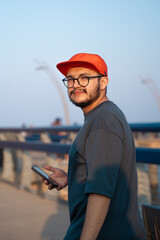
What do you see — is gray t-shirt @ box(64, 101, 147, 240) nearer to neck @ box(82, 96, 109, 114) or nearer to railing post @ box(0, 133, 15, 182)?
neck @ box(82, 96, 109, 114)

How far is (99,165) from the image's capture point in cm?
153

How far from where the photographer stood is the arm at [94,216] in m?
1.51

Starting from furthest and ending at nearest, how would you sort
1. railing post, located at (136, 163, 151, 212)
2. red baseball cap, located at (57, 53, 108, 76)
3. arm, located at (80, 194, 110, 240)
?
railing post, located at (136, 163, 151, 212)
red baseball cap, located at (57, 53, 108, 76)
arm, located at (80, 194, 110, 240)

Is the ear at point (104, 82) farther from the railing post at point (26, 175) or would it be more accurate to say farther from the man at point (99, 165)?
the railing post at point (26, 175)

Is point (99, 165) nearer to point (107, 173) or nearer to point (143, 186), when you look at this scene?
point (107, 173)

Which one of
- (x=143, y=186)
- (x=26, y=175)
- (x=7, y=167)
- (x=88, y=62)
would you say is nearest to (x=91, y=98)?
(x=88, y=62)

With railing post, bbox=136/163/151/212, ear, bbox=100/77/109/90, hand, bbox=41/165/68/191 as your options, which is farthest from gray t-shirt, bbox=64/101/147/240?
railing post, bbox=136/163/151/212

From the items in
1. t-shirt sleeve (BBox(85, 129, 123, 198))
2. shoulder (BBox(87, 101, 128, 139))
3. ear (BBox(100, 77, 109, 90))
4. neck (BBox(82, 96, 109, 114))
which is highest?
ear (BBox(100, 77, 109, 90))

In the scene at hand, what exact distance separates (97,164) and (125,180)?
0.82ft

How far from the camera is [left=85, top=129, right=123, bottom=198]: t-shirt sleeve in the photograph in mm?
1518

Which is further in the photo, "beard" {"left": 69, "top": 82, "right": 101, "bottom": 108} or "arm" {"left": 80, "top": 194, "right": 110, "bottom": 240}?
"beard" {"left": 69, "top": 82, "right": 101, "bottom": 108}

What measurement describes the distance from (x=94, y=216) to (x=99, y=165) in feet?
0.73

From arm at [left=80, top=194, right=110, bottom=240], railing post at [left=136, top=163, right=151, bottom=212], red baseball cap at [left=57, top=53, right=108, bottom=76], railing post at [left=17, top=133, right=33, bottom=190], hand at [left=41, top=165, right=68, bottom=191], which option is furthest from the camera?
railing post at [left=17, top=133, right=33, bottom=190]

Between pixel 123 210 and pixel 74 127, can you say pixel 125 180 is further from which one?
pixel 74 127
